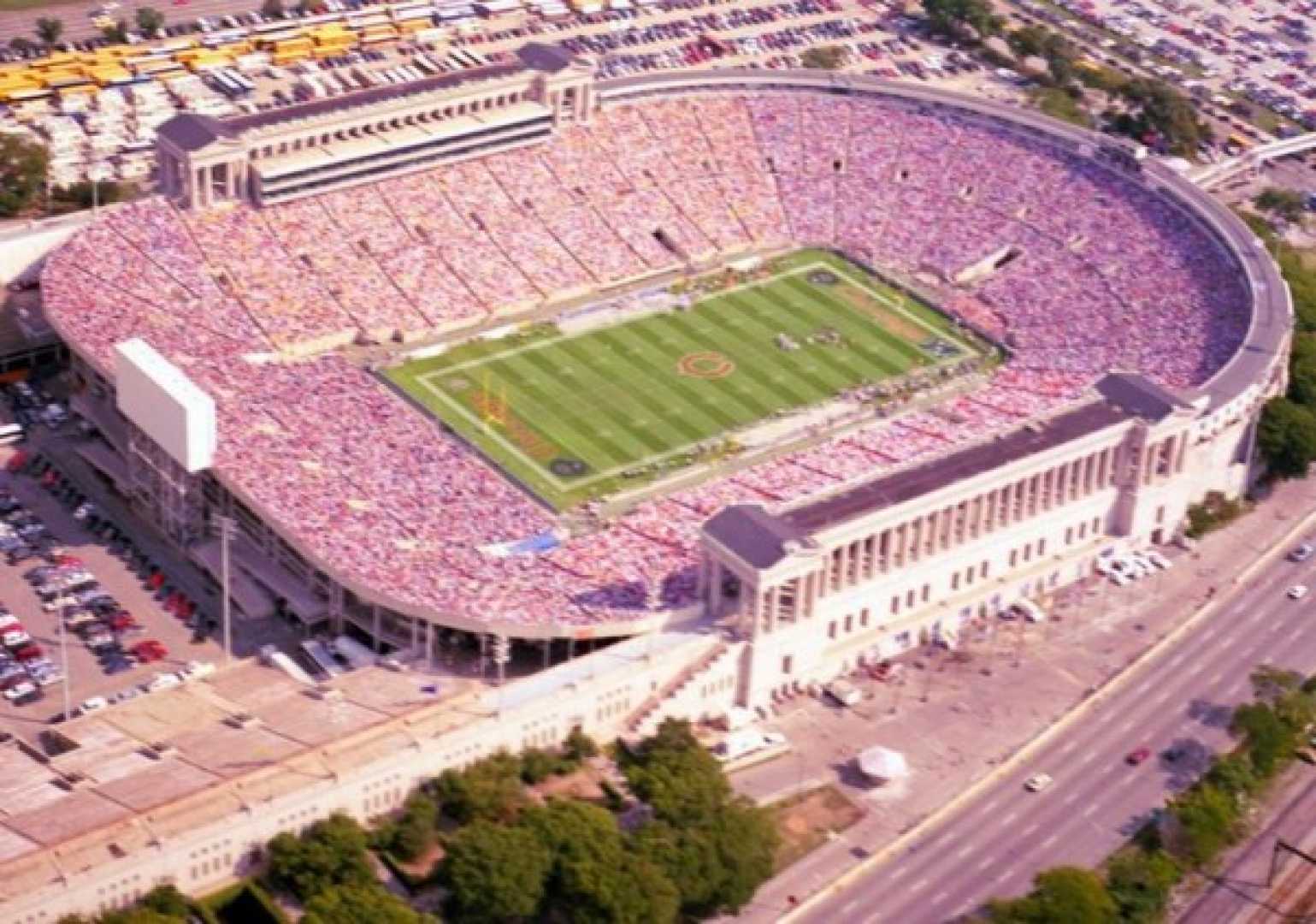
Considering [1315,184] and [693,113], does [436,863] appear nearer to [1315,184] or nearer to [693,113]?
[693,113]

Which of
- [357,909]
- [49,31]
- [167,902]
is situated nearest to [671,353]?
[357,909]

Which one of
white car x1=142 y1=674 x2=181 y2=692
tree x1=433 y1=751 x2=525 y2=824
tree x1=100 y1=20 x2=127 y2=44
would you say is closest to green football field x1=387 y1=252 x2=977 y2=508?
white car x1=142 y1=674 x2=181 y2=692

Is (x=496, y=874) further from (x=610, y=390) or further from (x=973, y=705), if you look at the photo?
(x=610, y=390)

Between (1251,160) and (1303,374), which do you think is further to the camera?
(1251,160)

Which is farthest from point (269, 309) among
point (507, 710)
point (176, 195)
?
point (507, 710)

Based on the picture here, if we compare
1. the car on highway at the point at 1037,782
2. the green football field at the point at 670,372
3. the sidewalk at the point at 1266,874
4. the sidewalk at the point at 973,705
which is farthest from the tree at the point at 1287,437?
the car on highway at the point at 1037,782

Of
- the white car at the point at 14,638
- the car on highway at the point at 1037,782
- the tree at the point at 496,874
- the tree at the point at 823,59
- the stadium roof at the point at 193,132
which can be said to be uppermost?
the stadium roof at the point at 193,132

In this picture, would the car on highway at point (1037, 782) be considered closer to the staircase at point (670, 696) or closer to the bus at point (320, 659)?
the staircase at point (670, 696)
